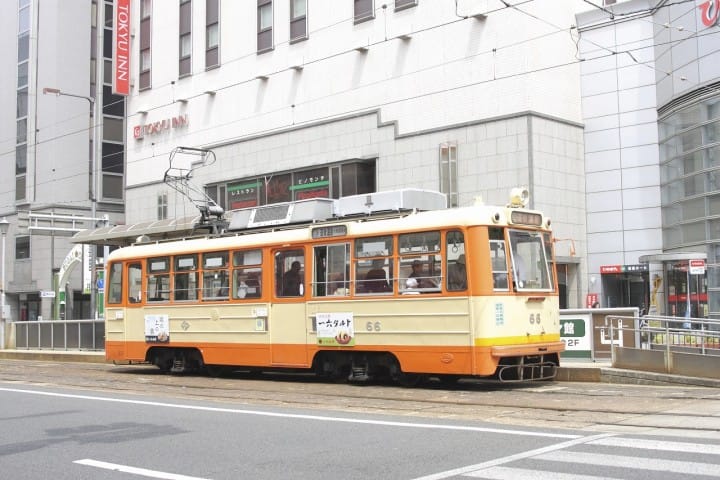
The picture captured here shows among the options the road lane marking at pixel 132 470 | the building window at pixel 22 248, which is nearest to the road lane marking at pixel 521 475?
the road lane marking at pixel 132 470

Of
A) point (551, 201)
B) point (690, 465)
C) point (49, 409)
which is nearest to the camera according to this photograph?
point (690, 465)

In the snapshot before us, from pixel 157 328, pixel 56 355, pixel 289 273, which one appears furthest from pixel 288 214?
pixel 56 355

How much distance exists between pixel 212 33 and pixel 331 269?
23630 mm

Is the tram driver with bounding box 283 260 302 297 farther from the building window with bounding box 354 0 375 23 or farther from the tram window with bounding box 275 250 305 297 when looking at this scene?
the building window with bounding box 354 0 375 23

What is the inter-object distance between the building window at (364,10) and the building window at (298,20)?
2683 mm

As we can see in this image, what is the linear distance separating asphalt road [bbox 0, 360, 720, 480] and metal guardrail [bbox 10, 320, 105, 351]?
1237cm

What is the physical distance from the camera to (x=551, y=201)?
86.1 ft

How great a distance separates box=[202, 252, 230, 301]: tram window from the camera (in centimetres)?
1681

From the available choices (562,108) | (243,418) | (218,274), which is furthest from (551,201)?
(243,418)

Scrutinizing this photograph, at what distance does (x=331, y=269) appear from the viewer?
14.9 m

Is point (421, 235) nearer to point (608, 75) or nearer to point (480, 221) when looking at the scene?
point (480, 221)

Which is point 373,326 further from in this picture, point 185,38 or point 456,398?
point 185,38

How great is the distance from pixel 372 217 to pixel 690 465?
27.7 ft

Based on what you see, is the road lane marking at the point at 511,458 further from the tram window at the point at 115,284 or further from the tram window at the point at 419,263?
the tram window at the point at 115,284
